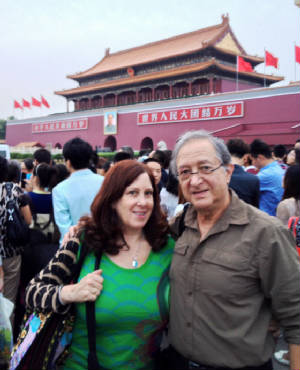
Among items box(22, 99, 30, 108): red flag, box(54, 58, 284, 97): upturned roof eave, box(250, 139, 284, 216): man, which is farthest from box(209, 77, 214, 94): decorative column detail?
box(250, 139, 284, 216): man

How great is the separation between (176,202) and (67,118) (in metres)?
21.1

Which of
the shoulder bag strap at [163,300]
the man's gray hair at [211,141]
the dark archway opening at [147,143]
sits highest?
the dark archway opening at [147,143]

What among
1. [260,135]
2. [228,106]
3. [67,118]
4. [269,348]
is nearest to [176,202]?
[269,348]

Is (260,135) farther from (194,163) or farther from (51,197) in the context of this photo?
(194,163)

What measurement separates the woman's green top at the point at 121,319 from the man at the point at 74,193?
3.88 ft

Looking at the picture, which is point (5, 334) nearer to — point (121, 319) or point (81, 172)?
point (121, 319)

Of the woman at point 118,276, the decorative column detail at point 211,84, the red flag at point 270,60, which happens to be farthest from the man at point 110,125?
the woman at point 118,276

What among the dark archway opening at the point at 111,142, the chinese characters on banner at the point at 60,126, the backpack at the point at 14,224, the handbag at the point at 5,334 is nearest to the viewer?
the handbag at the point at 5,334

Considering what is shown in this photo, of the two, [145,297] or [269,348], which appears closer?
[269,348]

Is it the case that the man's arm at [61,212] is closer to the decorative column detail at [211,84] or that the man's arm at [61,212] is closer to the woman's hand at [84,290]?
the woman's hand at [84,290]

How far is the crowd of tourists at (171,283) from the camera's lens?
1.17 m

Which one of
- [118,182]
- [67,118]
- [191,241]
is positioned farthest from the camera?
[67,118]

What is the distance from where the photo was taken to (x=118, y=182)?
142 cm

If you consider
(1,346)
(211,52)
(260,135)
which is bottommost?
(1,346)
